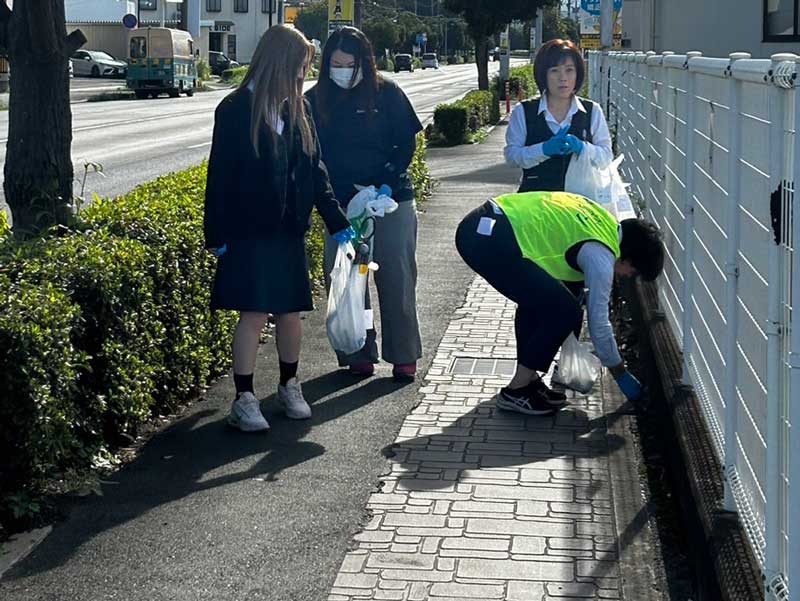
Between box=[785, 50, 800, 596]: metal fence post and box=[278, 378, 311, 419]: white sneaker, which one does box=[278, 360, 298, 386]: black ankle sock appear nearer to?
box=[278, 378, 311, 419]: white sneaker

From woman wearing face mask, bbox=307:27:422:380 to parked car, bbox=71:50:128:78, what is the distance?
218ft

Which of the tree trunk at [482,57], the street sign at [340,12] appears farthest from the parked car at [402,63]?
the street sign at [340,12]

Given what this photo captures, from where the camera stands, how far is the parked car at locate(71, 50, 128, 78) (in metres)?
71.9

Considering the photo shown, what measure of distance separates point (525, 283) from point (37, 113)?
115 inches

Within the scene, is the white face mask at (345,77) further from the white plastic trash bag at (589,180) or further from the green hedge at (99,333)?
the white plastic trash bag at (589,180)

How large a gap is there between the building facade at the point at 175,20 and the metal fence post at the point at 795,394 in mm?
77286

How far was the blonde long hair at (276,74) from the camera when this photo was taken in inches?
241

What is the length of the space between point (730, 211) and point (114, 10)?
89935mm

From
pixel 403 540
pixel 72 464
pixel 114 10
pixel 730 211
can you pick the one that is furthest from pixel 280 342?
pixel 114 10

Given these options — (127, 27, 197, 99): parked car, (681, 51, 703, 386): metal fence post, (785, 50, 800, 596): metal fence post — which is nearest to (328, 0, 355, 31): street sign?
(681, 51, 703, 386): metal fence post

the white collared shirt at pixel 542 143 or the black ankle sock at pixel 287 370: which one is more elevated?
the white collared shirt at pixel 542 143

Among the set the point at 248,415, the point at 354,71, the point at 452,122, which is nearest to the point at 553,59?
the point at 354,71

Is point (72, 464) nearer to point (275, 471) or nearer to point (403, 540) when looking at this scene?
point (275, 471)

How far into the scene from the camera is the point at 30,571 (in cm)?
464
